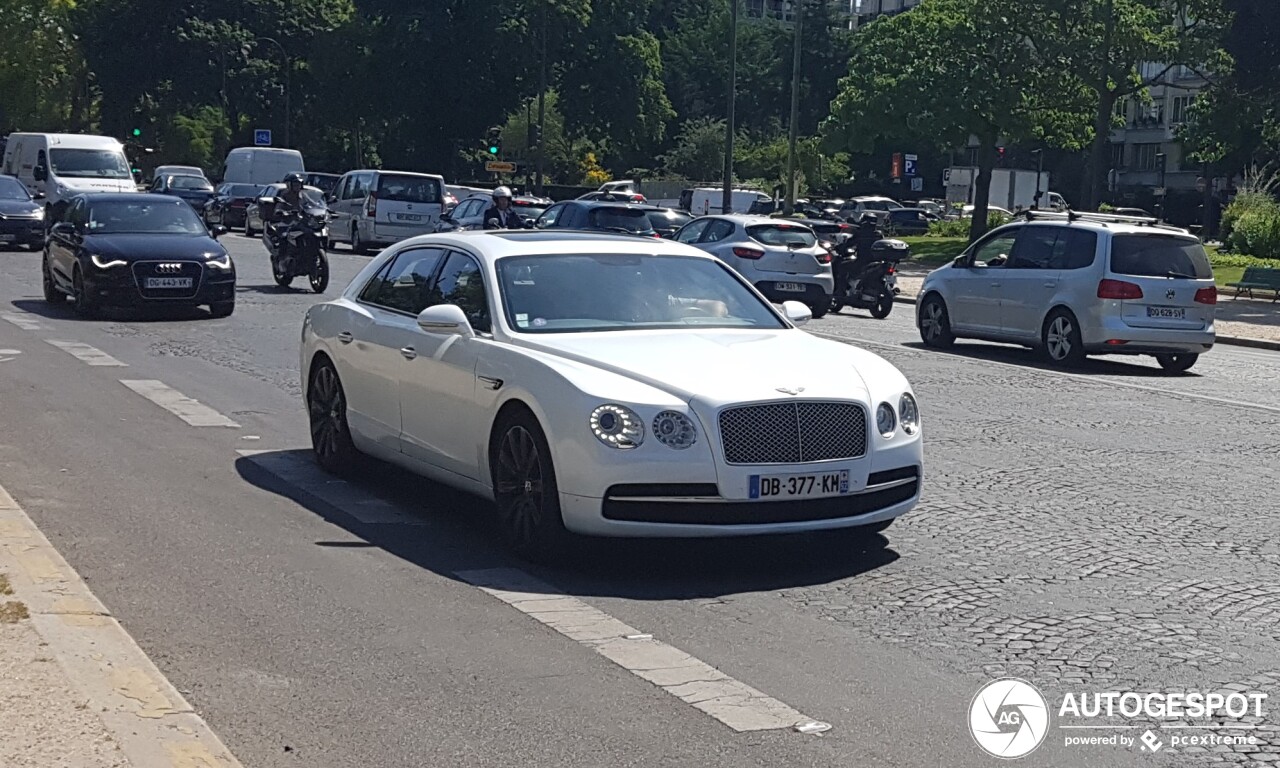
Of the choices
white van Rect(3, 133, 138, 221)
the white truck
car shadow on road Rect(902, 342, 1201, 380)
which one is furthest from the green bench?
the white truck

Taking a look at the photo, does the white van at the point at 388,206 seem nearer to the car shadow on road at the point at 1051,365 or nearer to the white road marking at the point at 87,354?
the car shadow on road at the point at 1051,365

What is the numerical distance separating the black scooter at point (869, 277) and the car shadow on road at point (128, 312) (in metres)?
10.3

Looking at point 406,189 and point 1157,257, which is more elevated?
point 1157,257

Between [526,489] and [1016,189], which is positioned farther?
[1016,189]

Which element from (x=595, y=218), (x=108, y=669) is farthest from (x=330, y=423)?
(x=595, y=218)

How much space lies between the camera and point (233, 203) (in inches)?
1925

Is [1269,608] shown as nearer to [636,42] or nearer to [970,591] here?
[970,591]

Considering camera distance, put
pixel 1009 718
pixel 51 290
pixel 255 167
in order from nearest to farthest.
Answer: pixel 1009 718
pixel 51 290
pixel 255 167

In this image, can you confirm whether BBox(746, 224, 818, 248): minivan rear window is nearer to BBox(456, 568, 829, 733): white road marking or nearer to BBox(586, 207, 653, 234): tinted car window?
BBox(586, 207, 653, 234): tinted car window

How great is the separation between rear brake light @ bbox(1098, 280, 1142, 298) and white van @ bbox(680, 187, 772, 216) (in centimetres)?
4215

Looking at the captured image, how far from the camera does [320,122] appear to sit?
91625 millimetres

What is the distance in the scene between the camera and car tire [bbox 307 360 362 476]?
10180mm

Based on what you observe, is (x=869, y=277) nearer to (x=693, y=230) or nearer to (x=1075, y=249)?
(x=693, y=230)

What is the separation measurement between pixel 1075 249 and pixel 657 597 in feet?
44.7
